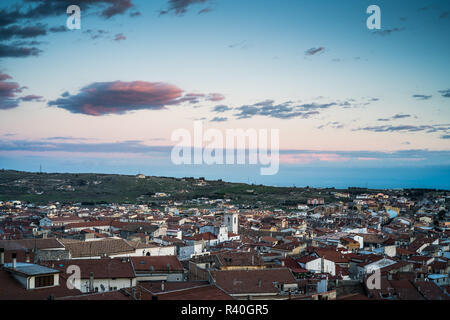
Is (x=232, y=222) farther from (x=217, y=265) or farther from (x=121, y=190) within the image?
(x=121, y=190)

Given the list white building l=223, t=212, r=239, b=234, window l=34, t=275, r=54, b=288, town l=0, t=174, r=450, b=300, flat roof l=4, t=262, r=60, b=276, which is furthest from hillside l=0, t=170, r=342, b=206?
Answer: window l=34, t=275, r=54, b=288

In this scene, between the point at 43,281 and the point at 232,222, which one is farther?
the point at 232,222

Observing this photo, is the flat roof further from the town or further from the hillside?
the hillside

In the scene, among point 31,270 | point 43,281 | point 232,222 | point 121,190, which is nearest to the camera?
point 43,281

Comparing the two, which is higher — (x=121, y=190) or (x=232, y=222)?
(x=121, y=190)

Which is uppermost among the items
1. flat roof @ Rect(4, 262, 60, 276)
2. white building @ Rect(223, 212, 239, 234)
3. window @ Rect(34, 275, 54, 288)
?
flat roof @ Rect(4, 262, 60, 276)

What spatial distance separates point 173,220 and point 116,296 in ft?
163

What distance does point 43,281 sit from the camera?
15.4 meters

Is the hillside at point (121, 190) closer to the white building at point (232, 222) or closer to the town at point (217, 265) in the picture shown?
the town at point (217, 265)

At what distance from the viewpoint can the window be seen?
1518cm

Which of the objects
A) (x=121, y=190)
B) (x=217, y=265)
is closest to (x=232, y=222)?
(x=217, y=265)

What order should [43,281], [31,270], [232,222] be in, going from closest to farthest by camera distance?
[43,281] < [31,270] < [232,222]

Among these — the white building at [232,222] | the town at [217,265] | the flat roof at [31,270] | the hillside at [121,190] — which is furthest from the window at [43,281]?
the hillside at [121,190]
